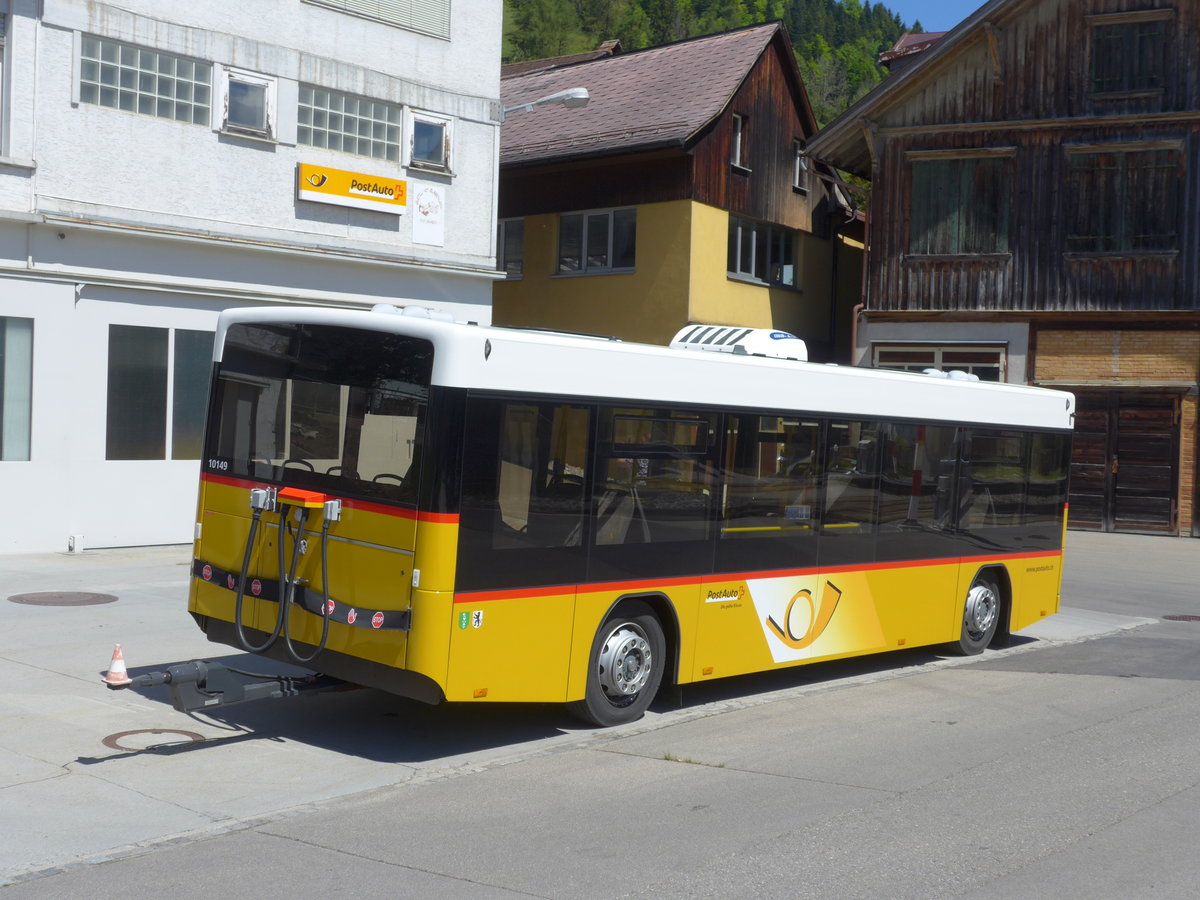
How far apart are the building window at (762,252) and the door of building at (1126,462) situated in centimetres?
684

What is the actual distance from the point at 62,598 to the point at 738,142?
61.2 feet

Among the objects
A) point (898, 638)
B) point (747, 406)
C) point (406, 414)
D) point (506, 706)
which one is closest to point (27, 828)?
point (406, 414)

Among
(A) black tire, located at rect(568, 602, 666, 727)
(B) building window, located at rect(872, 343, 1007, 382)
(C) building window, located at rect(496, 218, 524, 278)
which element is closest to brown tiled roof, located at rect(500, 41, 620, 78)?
(C) building window, located at rect(496, 218, 524, 278)

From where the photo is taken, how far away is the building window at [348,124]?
762 inches

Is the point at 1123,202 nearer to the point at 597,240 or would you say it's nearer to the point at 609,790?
the point at 597,240

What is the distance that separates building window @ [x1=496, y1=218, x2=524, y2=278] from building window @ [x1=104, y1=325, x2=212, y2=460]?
12399 mm

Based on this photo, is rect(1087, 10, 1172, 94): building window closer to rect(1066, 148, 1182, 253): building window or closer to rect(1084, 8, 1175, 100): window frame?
rect(1084, 8, 1175, 100): window frame

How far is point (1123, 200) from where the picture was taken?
26266 millimetres

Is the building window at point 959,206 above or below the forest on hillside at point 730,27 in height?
below

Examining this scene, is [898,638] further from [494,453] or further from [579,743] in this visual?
[494,453]

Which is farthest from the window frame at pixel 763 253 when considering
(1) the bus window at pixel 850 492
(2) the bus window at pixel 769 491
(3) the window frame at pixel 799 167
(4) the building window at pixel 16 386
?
(2) the bus window at pixel 769 491

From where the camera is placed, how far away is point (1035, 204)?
27000 millimetres

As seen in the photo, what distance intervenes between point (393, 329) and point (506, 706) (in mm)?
3190

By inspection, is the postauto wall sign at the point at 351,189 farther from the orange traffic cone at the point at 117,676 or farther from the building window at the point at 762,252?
the orange traffic cone at the point at 117,676
